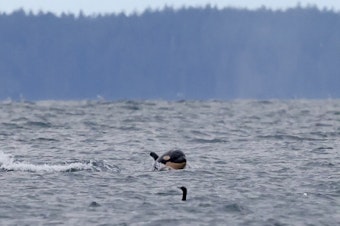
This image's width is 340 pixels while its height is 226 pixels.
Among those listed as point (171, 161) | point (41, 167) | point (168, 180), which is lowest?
point (168, 180)

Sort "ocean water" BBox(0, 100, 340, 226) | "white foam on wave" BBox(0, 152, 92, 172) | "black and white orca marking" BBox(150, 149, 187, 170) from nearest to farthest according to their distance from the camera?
"ocean water" BBox(0, 100, 340, 226), "white foam on wave" BBox(0, 152, 92, 172), "black and white orca marking" BBox(150, 149, 187, 170)

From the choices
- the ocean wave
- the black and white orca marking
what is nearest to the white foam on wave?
the ocean wave

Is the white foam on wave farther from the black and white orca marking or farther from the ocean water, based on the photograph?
the black and white orca marking

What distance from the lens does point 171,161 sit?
30.6 meters

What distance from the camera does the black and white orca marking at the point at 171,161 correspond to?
30359mm

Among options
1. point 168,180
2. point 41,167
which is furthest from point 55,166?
point 168,180

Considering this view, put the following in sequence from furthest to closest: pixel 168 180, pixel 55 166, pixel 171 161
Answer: pixel 171 161 < pixel 55 166 < pixel 168 180

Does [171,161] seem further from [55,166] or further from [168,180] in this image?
[55,166]

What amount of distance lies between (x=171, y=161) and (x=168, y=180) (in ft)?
10.6

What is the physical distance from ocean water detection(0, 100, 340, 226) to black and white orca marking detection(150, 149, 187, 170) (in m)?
0.38

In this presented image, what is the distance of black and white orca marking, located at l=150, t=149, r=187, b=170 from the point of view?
99.6 ft

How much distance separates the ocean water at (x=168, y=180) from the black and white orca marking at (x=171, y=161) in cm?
38

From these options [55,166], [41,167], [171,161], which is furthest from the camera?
[171,161]

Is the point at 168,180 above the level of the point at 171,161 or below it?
below
